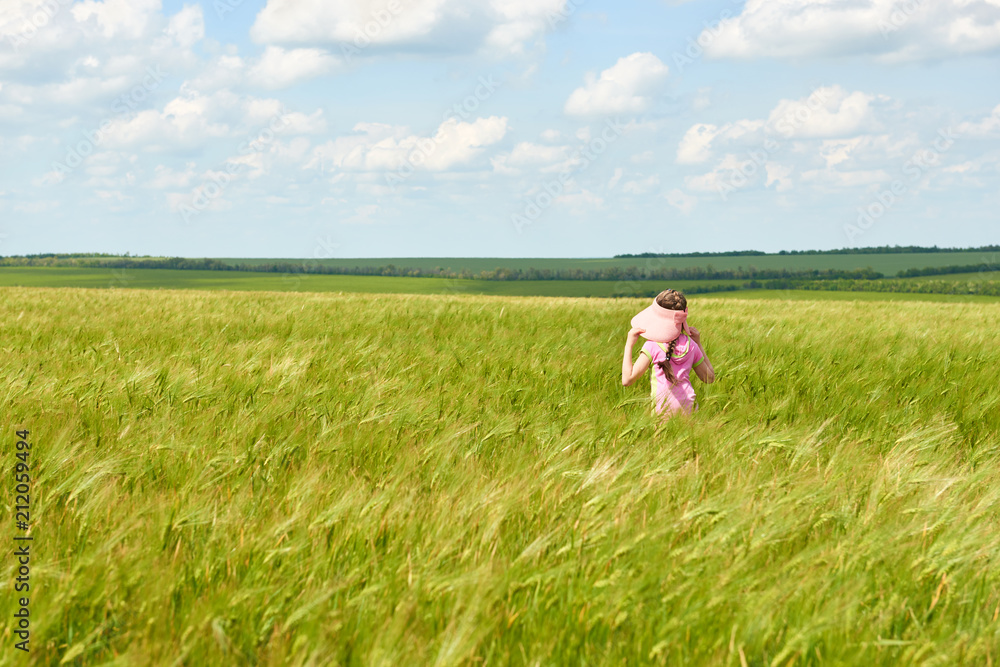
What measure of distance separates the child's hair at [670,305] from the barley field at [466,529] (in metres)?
0.26

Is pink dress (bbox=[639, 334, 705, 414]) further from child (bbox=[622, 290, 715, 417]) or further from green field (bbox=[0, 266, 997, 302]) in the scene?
green field (bbox=[0, 266, 997, 302])

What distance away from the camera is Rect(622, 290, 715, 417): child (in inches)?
158

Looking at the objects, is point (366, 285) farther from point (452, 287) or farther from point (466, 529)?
point (466, 529)

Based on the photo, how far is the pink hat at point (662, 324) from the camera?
4.00 m

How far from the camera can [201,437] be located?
9.00 ft

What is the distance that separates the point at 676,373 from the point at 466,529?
2.60 meters

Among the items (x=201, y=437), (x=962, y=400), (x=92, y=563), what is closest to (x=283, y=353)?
(x=201, y=437)

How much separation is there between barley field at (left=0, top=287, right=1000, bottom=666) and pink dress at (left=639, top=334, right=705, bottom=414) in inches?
6.4

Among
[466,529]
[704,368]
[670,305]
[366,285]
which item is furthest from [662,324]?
[366,285]

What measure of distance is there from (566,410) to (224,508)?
2104mm

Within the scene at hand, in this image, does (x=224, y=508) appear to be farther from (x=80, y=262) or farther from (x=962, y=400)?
(x=80, y=262)

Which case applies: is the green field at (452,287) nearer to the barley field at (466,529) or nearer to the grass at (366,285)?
the grass at (366,285)

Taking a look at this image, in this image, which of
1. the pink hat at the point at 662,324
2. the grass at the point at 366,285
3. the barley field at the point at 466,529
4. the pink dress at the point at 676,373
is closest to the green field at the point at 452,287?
the grass at the point at 366,285

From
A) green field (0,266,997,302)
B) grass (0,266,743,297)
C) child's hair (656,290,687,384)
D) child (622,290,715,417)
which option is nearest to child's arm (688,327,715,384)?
child (622,290,715,417)
